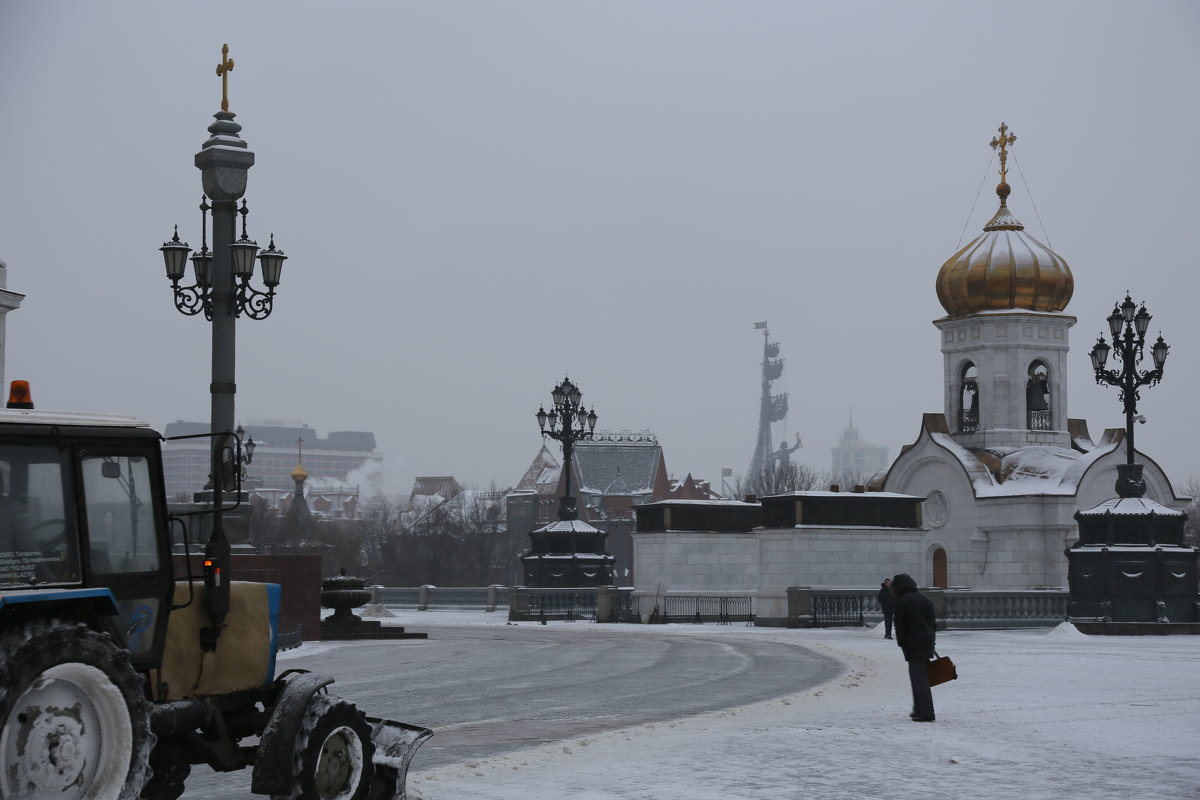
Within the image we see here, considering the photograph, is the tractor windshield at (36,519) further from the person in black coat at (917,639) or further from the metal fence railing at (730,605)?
the metal fence railing at (730,605)

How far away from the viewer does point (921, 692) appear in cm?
1454

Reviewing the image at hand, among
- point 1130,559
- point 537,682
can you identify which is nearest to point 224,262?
point 537,682

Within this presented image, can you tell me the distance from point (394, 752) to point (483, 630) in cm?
2895

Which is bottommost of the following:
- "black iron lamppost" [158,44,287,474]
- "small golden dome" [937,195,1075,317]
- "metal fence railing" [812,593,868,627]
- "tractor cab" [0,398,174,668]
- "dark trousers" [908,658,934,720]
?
"metal fence railing" [812,593,868,627]

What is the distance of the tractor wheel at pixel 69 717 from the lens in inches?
293

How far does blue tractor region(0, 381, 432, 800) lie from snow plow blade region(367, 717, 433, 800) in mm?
11

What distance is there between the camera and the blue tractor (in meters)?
7.61

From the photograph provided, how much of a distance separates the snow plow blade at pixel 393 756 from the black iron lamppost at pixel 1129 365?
90.2 feet

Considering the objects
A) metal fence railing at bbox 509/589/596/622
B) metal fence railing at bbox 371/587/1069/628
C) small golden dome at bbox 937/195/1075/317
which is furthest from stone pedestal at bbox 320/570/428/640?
small golden dome at bbox 937/195/1075/317

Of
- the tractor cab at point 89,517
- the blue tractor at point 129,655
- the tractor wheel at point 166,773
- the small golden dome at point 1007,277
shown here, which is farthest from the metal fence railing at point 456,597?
the tractor cab at point 89,517

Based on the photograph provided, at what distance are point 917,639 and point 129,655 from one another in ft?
29.1

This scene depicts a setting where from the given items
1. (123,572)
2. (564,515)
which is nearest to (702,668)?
(123,572)

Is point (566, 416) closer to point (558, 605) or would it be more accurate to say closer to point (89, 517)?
point (558, 605)

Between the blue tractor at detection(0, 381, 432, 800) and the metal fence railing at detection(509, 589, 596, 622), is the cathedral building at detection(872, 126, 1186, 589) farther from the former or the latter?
the blue tractor at detection(0, 381, 432, 800)
